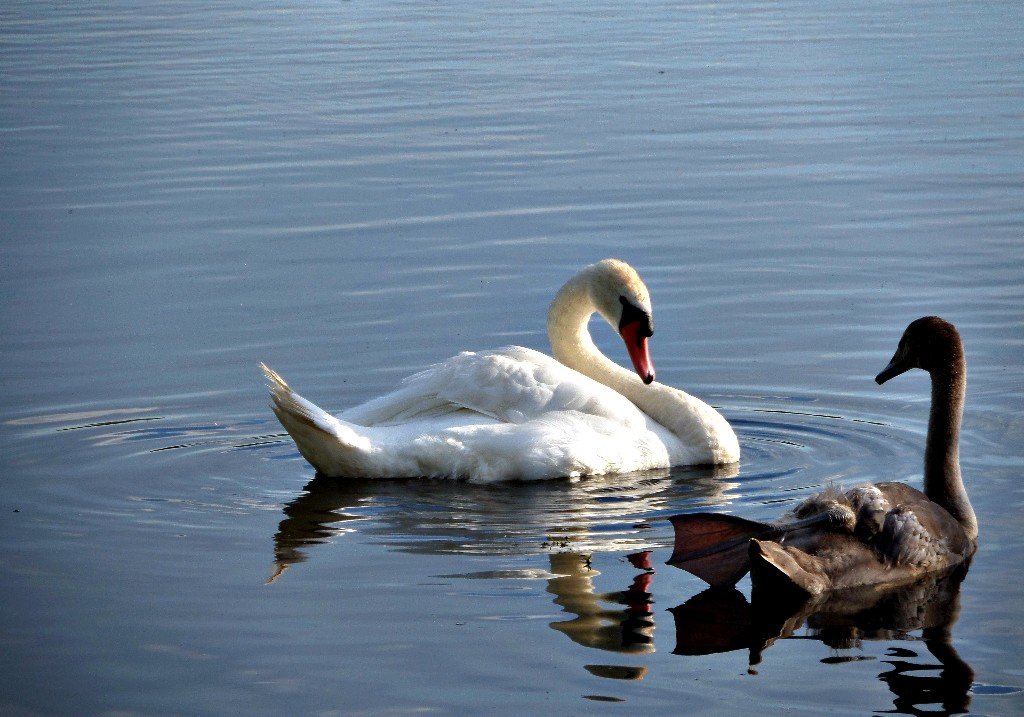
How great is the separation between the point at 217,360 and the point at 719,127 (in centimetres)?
808

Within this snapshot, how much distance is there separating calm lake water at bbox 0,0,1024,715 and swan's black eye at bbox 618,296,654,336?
2.27 ft

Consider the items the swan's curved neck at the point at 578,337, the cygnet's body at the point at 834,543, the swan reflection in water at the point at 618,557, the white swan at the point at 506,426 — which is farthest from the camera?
the swan's curved neck at the point at 578,337

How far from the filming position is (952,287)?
35.7ft

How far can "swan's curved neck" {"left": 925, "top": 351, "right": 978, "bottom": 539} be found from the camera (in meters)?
6.66

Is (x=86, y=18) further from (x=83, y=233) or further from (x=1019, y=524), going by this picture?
(x=1019, y=524)

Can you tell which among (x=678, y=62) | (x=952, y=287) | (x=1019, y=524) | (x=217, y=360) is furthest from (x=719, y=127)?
(x=1019, y=524)

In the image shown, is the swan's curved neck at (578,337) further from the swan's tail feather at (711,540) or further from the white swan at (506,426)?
the swan's tail feather at (711,540)

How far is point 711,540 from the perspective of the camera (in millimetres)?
6258

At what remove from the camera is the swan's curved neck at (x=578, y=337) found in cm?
907

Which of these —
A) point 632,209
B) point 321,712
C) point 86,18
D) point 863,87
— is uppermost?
point 86,18

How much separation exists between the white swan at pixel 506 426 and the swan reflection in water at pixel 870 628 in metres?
2.03

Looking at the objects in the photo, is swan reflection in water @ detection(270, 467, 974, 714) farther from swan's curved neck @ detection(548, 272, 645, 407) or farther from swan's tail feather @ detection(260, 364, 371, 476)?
swan's curved neck @ detection(548, 272, 645, 407)

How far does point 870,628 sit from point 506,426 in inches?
110

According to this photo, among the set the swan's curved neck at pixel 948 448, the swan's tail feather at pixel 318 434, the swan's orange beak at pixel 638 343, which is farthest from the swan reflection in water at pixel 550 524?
the swan's curved neck at pixel 948 448
